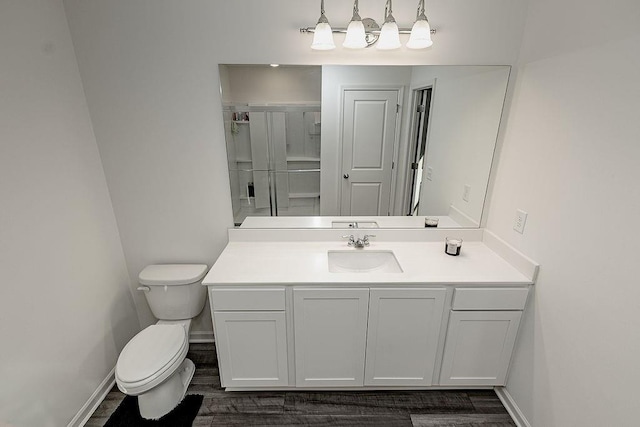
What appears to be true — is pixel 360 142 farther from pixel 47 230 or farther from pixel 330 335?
pixel 47 230

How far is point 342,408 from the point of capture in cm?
174

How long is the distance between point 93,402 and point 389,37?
2.68 metres

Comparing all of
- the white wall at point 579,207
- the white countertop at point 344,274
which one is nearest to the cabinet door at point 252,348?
the white countertop at point 344,274

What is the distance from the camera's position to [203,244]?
2006 millimetres

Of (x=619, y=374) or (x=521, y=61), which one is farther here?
(x=521, y=61)

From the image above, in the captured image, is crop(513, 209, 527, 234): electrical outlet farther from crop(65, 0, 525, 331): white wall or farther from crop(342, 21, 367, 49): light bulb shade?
crop(342, 21, 367, 49): light bulb shade

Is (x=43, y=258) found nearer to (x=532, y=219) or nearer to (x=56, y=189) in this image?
(x=56, y=189)

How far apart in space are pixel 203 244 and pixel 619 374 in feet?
7.16

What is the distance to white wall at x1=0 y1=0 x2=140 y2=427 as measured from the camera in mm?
1278

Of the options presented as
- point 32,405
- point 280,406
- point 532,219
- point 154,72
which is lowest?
point 280,406

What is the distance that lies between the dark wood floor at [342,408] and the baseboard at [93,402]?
29 mm

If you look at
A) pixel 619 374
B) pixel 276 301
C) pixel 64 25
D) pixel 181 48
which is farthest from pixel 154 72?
pixel 619 374

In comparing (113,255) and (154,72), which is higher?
(154,72)

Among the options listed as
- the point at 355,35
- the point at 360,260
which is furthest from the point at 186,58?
the point at 360,260
